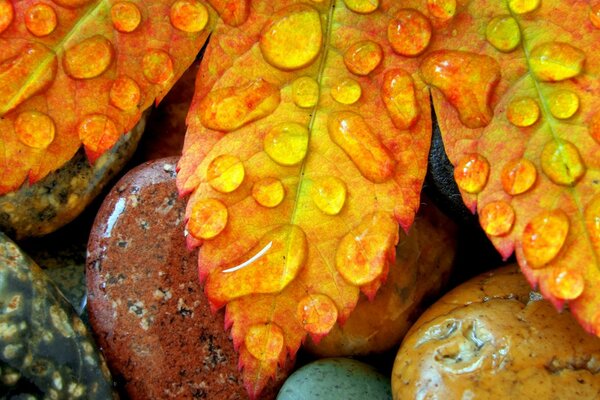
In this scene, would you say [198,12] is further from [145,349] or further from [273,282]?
[145,349]

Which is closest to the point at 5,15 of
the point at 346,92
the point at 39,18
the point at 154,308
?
the point at 39,18

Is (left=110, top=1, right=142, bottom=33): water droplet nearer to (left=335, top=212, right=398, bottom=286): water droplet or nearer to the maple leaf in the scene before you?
the maple leaf

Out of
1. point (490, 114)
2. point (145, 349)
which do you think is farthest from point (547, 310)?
point (145, 349)

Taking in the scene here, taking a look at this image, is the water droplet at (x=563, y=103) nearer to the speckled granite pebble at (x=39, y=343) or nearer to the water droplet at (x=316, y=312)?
the water droplet at (x=316, y=312)

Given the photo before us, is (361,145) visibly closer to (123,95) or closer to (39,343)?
(123,95)

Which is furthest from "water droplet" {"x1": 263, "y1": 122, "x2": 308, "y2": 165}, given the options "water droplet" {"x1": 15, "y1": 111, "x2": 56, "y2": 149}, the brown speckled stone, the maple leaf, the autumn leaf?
the brown speckled stone

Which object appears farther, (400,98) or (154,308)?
(154,308)

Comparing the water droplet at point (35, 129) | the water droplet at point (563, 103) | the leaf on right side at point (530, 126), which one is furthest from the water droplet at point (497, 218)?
the water droplet at point (35, 129)
